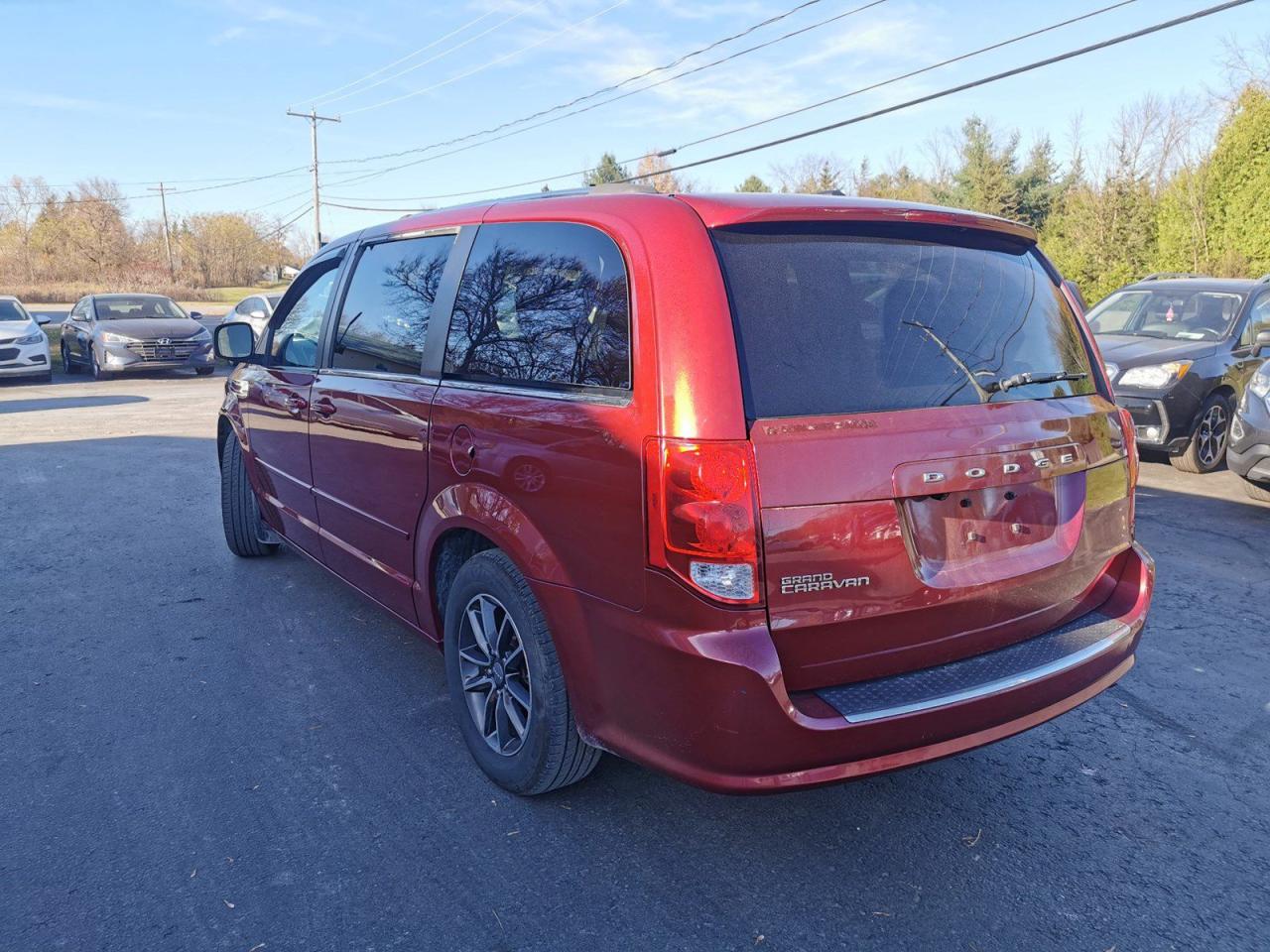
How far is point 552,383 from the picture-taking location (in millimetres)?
2713

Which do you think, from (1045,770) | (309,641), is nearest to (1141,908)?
(1045,770)

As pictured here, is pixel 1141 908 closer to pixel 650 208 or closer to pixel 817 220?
pixel 817 220

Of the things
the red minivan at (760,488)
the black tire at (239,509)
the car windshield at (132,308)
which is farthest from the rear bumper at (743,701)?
the car windshield at (132,308)

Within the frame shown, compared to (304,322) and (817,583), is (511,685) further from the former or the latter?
(304,322)

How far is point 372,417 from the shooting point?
11.8 ft

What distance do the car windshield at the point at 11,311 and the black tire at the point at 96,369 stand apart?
1.27 meters

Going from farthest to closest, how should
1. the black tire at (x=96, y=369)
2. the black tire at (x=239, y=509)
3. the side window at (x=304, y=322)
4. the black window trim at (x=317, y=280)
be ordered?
1. the black tire at (x=96, y=369)
2. the black tire at (x=239, y=509)
3. the side window at (x=304, y=322)
4. the black window trim at (x=317, y=280)

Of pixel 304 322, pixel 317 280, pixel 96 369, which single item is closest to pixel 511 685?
pixel 304 322

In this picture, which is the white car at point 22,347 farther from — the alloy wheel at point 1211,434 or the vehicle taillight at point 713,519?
the alloy wheel at point 1211,434

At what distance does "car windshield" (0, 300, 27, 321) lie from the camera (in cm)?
1722

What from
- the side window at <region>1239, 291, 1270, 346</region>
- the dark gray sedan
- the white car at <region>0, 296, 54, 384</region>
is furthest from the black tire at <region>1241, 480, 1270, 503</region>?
the white car at <region>0, 296, 54, 384</region>

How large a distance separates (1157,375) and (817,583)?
7.32 metres

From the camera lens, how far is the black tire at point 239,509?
18.0ft

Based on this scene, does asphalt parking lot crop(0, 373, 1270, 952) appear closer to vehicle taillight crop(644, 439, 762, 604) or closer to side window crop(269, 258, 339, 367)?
vehicle taillight crop(644, 439, 762, 604)
